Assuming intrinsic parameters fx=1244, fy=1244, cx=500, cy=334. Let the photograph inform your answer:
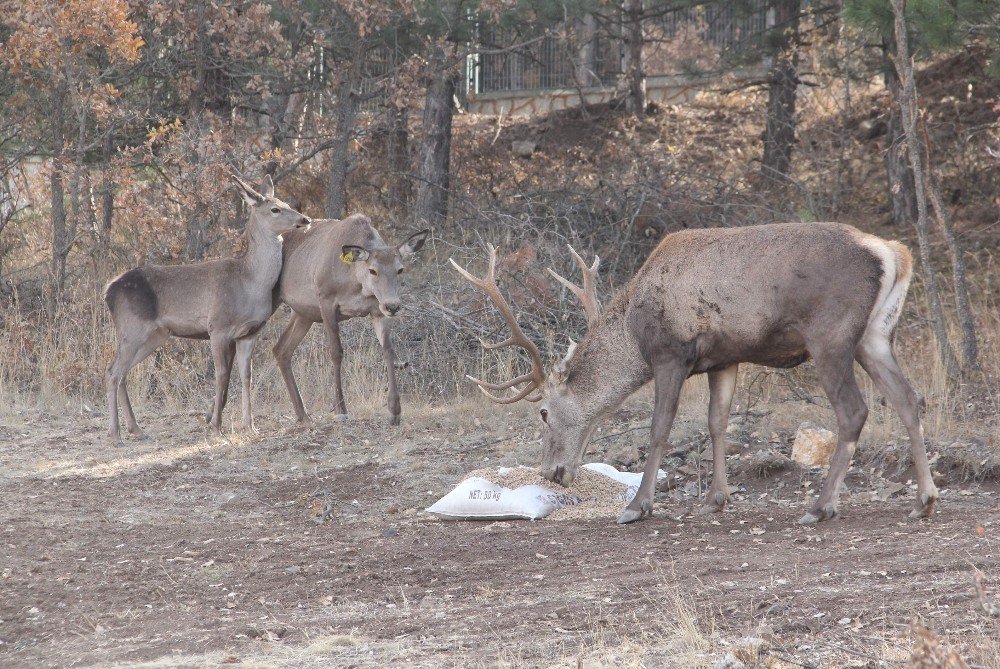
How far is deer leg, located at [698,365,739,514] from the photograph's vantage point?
7.61m

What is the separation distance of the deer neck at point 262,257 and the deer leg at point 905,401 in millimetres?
5943

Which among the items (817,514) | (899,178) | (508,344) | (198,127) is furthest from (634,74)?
(817,514)

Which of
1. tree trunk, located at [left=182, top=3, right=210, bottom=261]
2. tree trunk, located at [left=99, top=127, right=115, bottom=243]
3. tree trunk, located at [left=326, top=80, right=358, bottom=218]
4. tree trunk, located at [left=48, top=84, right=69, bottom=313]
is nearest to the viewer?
tree trunk, located at [left=182, top=3, right=210, bottom=261]

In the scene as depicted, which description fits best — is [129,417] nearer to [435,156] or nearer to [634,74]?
[435,156]

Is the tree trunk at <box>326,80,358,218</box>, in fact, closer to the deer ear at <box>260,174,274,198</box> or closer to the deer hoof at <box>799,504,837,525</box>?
the deer ear at <box>260,174,274,198</box>

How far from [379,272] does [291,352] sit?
139 centimetres

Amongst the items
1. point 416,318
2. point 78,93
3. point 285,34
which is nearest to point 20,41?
point 78,93

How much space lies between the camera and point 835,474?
22.9 feet

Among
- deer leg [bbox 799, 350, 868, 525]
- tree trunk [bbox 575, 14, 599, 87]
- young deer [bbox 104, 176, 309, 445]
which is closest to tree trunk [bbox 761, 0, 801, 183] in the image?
tree trunk [bbox 575, 14, 599, 87]

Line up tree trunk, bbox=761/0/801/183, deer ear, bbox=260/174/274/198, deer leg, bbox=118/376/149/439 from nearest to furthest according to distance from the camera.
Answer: deer leg, bbox=118/376/149/439 → deer ear, bbox=260/174/274/198 → tree trunk, bbox=761/0/801/183

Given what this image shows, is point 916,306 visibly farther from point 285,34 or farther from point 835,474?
point 285,34

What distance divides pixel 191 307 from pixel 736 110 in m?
12.9

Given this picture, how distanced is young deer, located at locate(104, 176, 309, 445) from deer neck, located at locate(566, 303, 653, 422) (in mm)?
3973

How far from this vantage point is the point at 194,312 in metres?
10.9
